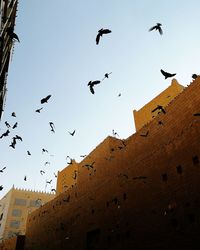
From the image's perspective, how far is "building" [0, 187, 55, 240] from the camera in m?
51.3

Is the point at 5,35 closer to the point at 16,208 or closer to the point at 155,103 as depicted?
the point at 155,103

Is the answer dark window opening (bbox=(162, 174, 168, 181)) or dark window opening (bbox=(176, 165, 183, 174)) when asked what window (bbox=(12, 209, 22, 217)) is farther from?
dark window opening (bbox=(176, 165, 183, 174))

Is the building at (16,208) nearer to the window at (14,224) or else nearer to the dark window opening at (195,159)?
the window at (14,224)

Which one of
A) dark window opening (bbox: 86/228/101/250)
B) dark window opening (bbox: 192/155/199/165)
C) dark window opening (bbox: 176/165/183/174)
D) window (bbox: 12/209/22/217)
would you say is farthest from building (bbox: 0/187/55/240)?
dark window opening (bbox: 192/155/199/165)

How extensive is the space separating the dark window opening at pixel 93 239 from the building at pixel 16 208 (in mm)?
36729

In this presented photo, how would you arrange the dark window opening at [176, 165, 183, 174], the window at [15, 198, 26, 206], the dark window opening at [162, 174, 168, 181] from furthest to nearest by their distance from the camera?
1. the window at [15, 198, 26, 206]
2. the dark window opening at [162, 174, 168, 181]
3. the dark window opening at [176, 165, 183, 174]

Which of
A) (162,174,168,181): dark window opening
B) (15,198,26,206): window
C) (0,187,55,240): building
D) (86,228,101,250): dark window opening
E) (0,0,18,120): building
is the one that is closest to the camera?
(0,0,18,120): building

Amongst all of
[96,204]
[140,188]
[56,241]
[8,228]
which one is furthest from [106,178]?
[8,228]

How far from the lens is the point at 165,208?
1270 centimetres

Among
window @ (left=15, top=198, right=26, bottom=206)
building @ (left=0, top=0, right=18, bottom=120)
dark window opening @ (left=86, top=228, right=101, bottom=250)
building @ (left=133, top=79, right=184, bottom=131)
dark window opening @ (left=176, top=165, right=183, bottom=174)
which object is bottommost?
dark window opening @ (left=86, top=228, right=101, bottom=250)

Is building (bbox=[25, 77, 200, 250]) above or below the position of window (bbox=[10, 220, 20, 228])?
below

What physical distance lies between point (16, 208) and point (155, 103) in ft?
139

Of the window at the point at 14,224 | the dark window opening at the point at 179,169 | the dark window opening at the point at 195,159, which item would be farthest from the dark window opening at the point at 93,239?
the window at the point at 14,224

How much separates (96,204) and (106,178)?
2117mm
